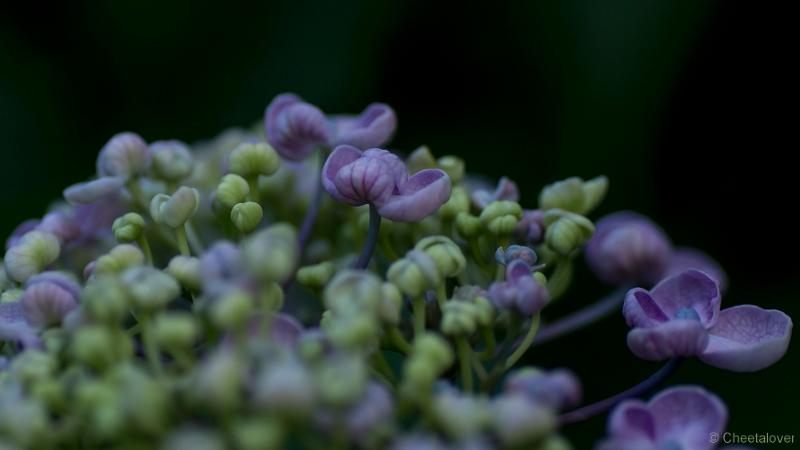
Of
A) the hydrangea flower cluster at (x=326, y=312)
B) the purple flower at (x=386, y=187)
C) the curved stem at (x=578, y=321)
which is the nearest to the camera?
the hydrangea flower cluster at (x=326, y=312)

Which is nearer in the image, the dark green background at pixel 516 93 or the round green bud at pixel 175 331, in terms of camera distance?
the round green bud at pixel 175 331

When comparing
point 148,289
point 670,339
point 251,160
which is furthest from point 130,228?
point 670,339

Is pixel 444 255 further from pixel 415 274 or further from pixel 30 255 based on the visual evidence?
pixel 30 255

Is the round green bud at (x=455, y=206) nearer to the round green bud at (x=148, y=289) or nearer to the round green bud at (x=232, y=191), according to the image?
the round green bud at (x=232, y=191)

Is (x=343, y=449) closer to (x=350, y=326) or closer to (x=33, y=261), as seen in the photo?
(x=350, y=326)

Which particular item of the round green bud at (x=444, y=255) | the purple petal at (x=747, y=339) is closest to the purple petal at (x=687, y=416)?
the purple petal at (x=747, y=339)

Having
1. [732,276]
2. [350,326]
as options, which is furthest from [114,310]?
[732,276]

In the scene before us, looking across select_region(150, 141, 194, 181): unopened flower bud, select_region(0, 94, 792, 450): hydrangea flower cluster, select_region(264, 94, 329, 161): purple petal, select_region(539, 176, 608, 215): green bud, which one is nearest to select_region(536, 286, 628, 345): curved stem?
select_region(0, 94, 792, 450): hydrangea flower cluster
